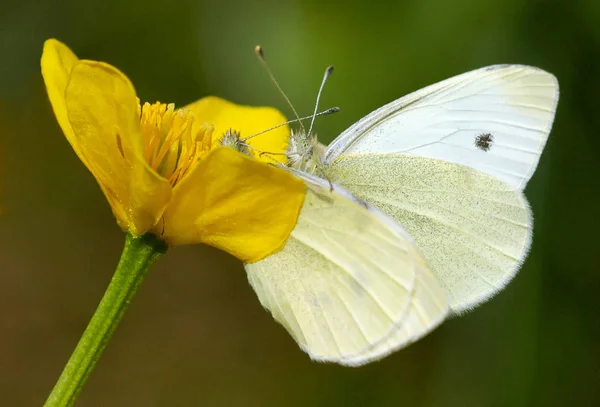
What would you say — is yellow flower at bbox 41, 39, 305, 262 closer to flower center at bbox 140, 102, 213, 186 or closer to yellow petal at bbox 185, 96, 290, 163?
flower center at bbox 140, 102, 213, 186

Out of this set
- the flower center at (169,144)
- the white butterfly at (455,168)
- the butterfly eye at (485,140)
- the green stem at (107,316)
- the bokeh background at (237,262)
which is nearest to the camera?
the green stem at (107,316)

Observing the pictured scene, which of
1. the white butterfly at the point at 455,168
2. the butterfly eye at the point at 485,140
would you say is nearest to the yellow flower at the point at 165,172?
the white butterfly at the point at 455,168

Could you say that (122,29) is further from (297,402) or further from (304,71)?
(297,402)

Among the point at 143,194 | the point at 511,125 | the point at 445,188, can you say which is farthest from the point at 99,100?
the point at 511,125

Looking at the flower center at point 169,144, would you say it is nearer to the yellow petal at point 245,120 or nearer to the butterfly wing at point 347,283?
the butterfly wing at point 347,283

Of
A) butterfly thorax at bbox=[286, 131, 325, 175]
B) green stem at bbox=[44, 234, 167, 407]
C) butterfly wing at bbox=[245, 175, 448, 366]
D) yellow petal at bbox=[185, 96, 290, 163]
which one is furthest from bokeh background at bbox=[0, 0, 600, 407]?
green stem at bbox=[44, 234, 167, 407]

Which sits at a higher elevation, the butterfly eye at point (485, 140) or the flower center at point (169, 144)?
the flower center at point (169, 144)
